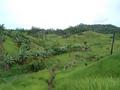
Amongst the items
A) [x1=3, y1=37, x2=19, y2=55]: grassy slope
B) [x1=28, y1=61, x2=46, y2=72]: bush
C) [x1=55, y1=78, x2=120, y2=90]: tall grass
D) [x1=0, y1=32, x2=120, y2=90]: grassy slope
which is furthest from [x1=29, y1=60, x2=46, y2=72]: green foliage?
[x1=55, y1=78, x2=120, y2=90]: tall grass

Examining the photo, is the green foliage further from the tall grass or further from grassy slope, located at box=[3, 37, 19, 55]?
the tall grass

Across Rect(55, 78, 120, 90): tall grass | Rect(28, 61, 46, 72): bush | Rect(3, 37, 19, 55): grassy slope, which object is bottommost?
Rect(28, 61, 46, 72): bush

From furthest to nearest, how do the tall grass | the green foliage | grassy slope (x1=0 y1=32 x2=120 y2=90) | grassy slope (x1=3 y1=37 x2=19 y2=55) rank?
grassy slope (x1=3 y1=37 x2=19 y2=55)
the green foliage
grassy slope (x1=0 y1=32 x2=120 y2=90)
the tall grass

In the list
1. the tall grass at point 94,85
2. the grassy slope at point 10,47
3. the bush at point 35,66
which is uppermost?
the tall grass at point 94,85

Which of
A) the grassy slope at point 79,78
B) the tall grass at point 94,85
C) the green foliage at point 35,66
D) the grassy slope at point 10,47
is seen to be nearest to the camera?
the tall grass at point 94,85

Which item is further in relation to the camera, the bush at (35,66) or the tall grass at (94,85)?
the bush at (35,66)

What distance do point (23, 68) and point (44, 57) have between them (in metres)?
17.5

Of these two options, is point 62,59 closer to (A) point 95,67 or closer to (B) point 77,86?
(A) point 95,67

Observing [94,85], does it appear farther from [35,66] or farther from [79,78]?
[35,66]

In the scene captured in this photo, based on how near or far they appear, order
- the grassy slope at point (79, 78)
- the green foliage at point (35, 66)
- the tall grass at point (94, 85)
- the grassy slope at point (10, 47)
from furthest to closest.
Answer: the grassy slope at point (10, 47)
the green foliage at point (35, 66)
the grassy slope at point (79, 78)
the tall grass at point (94, 85)

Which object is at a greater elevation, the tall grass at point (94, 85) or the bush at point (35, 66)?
the tall grass at point (94, 85)

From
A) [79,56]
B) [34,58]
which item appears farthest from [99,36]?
[34,58]

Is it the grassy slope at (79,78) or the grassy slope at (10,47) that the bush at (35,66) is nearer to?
the grassy slope at (79,78)

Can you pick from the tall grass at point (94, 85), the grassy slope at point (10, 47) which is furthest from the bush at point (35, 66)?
the tall grass at point (94, 85)
